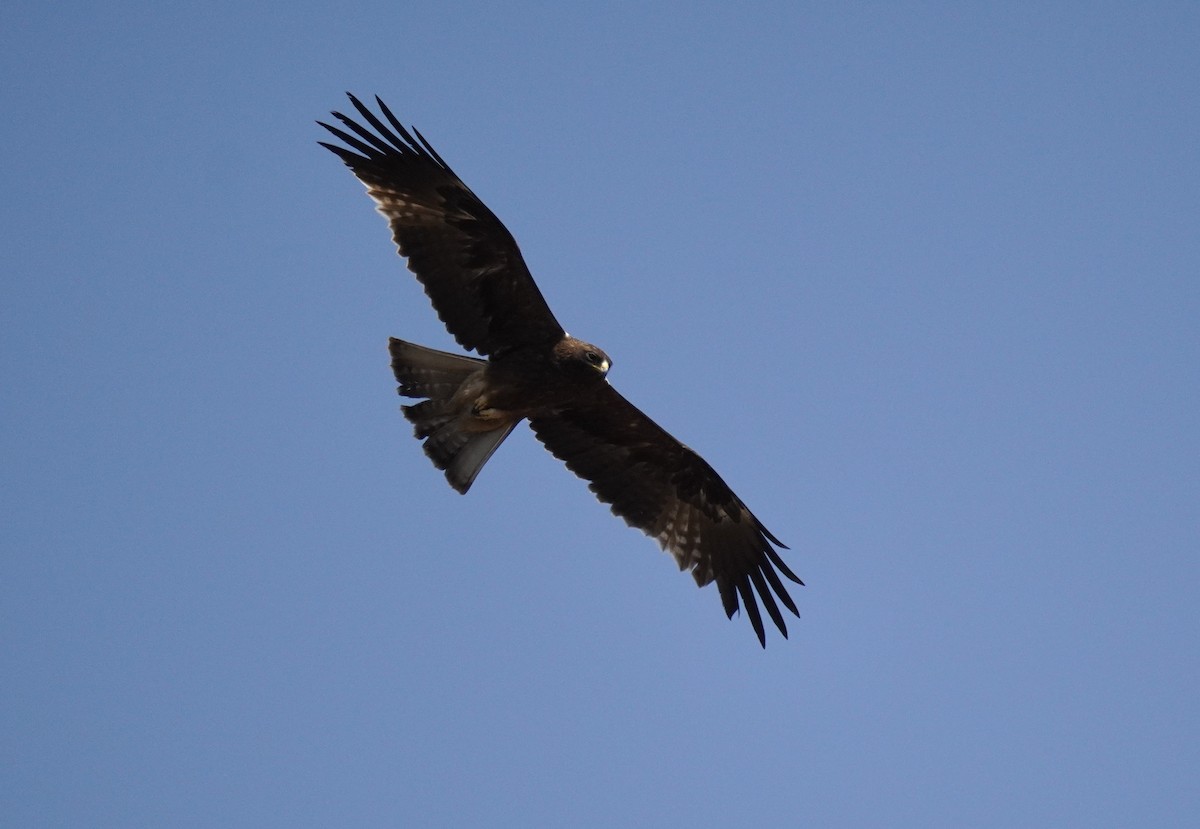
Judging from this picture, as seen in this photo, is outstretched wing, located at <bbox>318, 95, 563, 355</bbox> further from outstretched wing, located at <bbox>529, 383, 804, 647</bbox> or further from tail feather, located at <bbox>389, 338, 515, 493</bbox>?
outstretched wing, located at <bbox>529, 383, 804, 647</bbox>

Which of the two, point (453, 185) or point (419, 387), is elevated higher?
point (453, 185)

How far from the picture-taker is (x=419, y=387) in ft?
34.4

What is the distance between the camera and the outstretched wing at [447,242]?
1023 centimetres

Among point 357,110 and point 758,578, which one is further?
point 758,578

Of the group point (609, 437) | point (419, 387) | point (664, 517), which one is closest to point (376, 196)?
point (419, 387)

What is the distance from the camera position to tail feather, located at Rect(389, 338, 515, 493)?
34.0ft

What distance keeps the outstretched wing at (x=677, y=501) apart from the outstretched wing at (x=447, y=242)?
1262 millimetres

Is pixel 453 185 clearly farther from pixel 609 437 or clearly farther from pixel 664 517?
pixel 664 517

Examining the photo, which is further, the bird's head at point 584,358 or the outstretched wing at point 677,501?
the outstretched wing at point 677,501

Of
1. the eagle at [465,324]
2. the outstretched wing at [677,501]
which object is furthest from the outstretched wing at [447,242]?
the outstretched wing at [677,501]

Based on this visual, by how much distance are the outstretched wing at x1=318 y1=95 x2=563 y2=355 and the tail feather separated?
0.81 feet

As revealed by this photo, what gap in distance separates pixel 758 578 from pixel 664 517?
96 centimetres

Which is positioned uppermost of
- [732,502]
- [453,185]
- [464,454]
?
[453,185]

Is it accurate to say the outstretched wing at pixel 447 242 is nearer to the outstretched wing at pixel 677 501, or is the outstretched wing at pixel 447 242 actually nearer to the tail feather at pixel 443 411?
the tail feather at pixel 443 411
